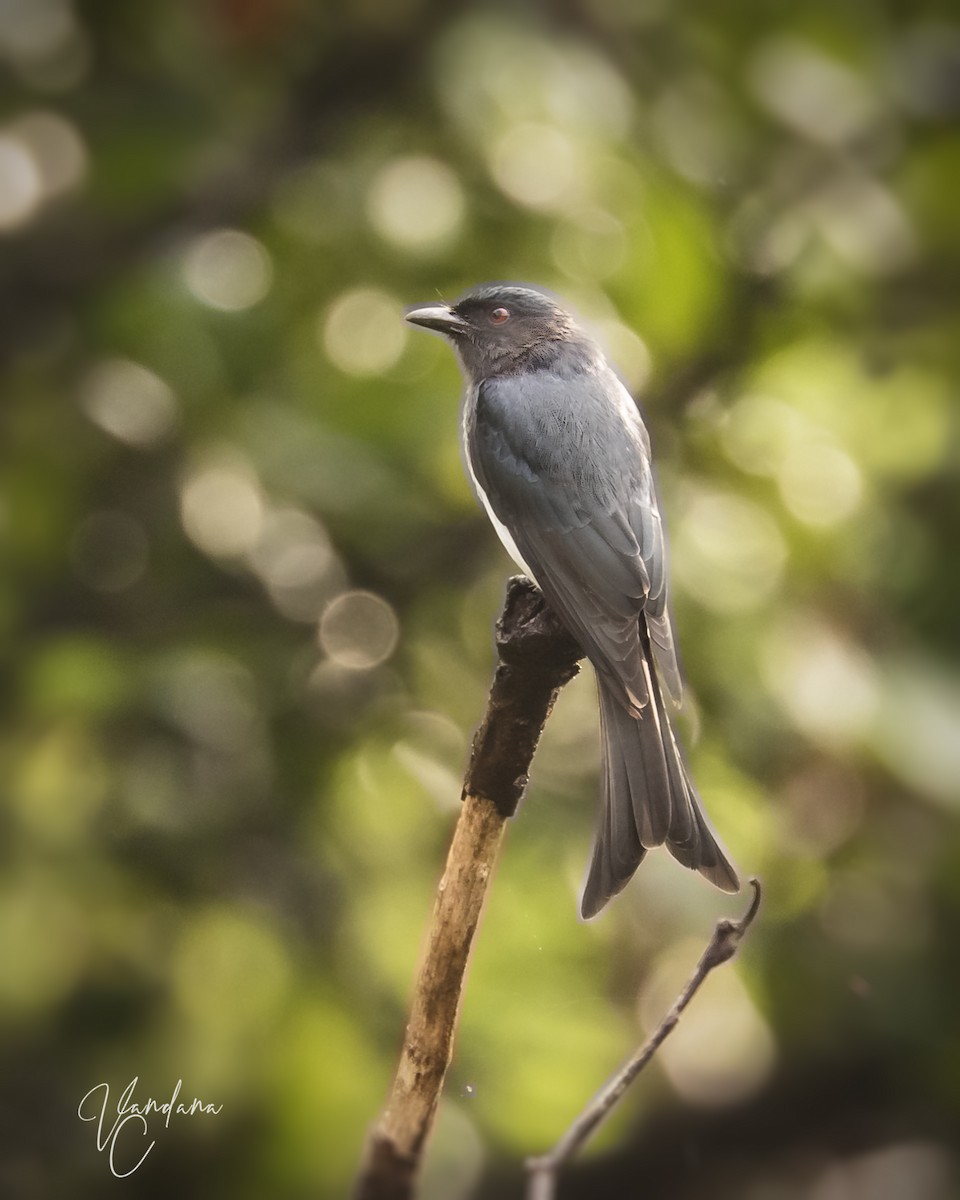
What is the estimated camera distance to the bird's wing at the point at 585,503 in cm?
102

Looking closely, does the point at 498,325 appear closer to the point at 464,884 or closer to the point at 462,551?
the point at 462,551

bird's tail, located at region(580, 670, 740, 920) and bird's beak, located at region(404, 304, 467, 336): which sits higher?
bird's beak, located at region(404, 304, 467, 336)

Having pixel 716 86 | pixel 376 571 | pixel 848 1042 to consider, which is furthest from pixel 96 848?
pixel 716 86

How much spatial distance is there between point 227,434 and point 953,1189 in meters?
1.36

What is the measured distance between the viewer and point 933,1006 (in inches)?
64.4

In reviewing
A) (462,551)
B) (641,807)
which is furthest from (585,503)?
(462,551)

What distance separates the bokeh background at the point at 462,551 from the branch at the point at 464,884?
46 cm

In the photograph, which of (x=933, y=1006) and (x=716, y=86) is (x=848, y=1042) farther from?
(x=716, y=86)
